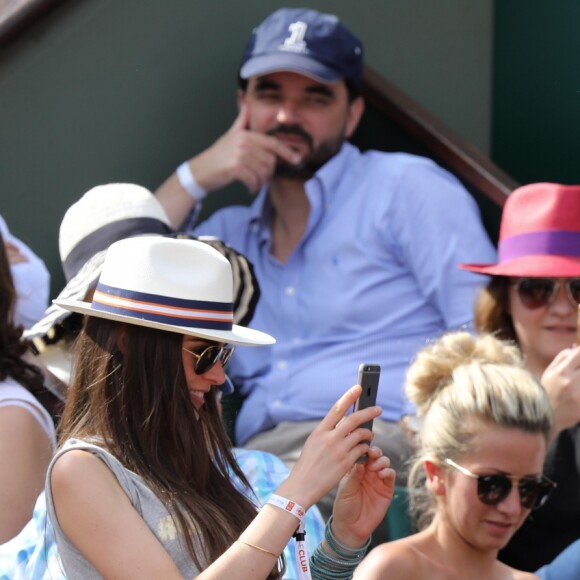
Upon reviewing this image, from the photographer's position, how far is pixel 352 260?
4148 millimetres

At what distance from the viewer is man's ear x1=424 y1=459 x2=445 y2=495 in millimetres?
3082

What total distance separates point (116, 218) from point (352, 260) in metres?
0.95

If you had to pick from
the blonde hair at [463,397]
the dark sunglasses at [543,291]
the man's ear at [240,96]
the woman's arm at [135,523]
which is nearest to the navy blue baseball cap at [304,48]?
the man's ear at [240,96]

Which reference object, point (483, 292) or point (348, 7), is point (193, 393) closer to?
point (483, 292)

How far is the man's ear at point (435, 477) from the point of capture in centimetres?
308

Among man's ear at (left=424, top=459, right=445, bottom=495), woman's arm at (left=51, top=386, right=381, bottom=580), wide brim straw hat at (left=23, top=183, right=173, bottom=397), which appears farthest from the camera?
wide brim straw hat at (left=23, top=183, right=173, bottom=397)

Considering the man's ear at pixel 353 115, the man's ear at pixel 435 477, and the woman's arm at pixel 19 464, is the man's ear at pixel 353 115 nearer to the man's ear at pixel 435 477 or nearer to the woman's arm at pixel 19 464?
the man's ear at pixel 435 477

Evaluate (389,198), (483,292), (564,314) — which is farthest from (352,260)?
(564,314)

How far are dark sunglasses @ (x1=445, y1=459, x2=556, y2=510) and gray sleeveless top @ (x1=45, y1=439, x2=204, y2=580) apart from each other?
96 cm

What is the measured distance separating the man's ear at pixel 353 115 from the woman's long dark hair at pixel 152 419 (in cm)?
223

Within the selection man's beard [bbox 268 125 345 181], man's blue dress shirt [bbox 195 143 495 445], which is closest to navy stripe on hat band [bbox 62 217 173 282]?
man's blue dress shirt [bbox 195 143 495 445]

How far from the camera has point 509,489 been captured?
9.73 feet

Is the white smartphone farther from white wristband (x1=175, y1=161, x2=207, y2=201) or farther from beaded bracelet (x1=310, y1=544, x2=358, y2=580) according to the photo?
white wristband (x1=175, y1=161, x2=207, y2=201)

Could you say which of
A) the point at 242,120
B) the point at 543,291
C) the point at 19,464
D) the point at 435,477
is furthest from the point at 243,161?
the point at 19,464
